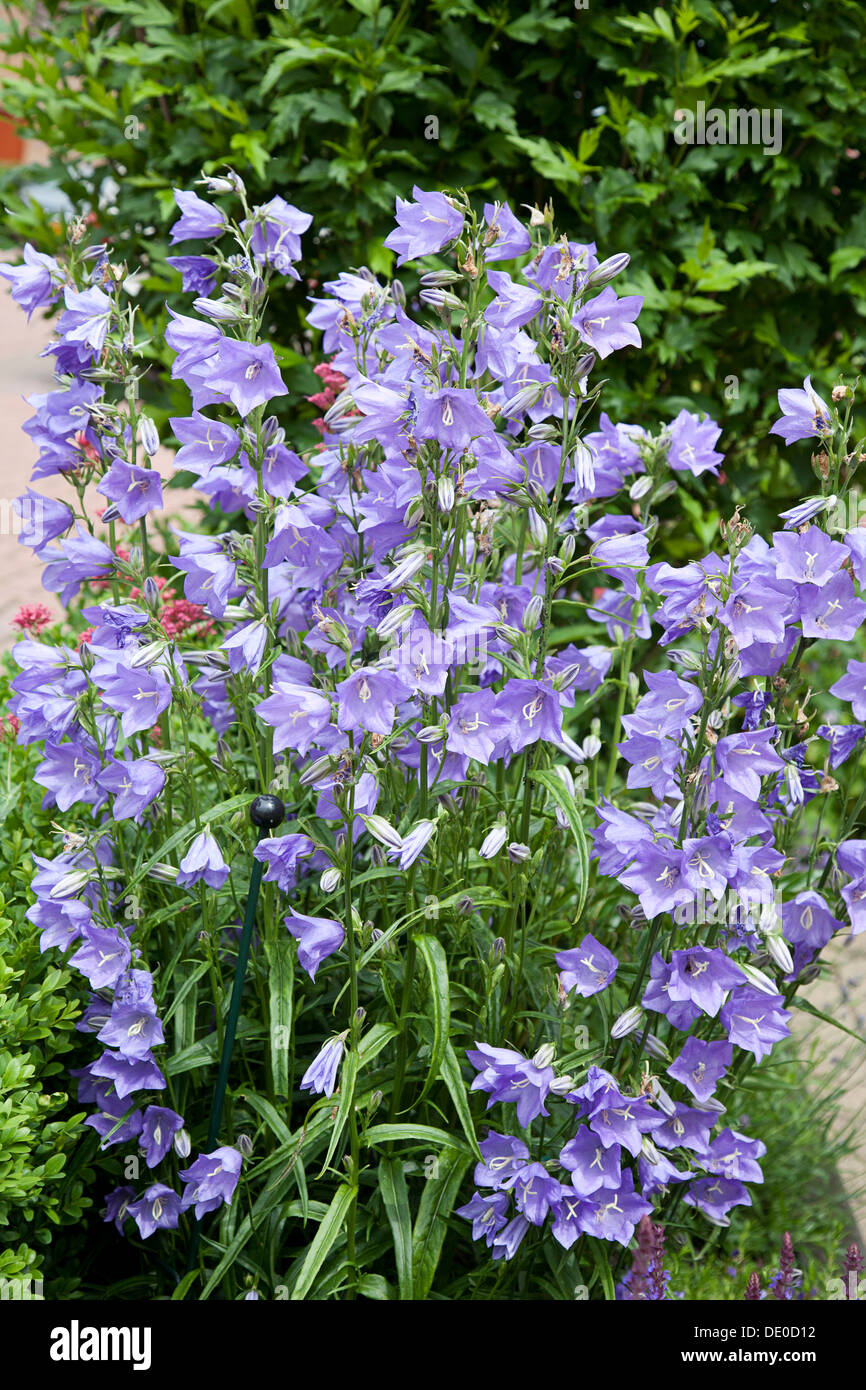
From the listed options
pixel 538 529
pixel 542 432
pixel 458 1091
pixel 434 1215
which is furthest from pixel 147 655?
pixel 434 1215

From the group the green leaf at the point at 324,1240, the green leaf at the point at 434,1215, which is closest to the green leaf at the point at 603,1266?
the green leaf at the point at 434,1215

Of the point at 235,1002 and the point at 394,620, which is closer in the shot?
the point at 394,620

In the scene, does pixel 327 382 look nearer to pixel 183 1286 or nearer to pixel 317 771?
pixel 317 771

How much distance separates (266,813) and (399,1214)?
0.85m

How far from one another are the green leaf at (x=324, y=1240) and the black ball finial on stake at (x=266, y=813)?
692mm

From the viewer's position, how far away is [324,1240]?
87.0 inches

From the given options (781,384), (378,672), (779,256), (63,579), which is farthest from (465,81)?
(378,672)

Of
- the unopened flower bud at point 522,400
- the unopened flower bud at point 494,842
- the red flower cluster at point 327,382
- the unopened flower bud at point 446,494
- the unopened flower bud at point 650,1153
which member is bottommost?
the unopened flower bud at point 650,1153

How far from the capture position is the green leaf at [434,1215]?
2.38 metres

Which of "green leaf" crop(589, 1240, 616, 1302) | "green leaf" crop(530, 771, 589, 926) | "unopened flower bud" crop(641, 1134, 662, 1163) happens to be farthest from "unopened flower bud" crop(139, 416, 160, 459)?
"green leaf" crop(589, 1240, 616, 1302)

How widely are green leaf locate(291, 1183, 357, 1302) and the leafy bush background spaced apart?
2997 mm

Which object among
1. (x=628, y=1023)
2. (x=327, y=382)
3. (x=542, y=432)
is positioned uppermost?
(x=327, y=382)

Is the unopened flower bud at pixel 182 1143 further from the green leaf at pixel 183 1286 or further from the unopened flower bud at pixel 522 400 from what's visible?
the unopened flower bud at pixel 522 400

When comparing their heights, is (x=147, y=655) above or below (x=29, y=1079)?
→ above
